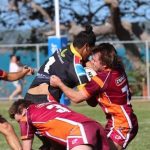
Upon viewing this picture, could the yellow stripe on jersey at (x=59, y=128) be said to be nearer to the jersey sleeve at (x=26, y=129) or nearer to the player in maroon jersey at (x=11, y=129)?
the jersey sleeve at (x=26, y=129)

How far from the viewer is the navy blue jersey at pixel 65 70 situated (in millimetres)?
8508

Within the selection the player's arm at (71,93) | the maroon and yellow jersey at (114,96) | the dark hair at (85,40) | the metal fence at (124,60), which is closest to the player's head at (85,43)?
the dark hair at (85,40)

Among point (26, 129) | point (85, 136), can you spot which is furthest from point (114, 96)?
point (26, 129)

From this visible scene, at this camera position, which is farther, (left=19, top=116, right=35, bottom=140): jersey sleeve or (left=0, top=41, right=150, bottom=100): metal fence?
(left=0, top=41, right=150, bottom=100): metal fence

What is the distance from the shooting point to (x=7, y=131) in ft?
32.0

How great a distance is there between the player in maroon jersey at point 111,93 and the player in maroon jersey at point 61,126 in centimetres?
47

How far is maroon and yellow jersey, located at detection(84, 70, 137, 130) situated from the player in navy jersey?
3.20 ft

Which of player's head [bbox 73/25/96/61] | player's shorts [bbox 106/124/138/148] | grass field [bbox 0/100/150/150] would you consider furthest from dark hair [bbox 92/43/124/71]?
grass field [bbox 0/100/150/150]

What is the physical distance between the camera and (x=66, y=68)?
862 centimetres

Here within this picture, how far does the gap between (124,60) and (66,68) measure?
65.4ft

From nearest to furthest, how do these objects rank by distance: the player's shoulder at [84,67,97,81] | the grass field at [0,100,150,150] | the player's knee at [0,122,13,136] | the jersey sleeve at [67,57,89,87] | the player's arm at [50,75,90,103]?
the player's arm at [50,75,90,103] → the player's shoulder at [84,67,97,81] → the jersey sleeve at [67,57,89,87] → the player's knee at [0,122,13,136] → the grass field at [0,100,150,150]

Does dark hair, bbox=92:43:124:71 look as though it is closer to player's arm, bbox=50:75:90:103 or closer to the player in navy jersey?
player's arm, bbox=50:75:90:103

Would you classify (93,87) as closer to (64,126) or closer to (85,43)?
(64,126)

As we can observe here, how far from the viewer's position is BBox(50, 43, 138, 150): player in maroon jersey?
728cm
